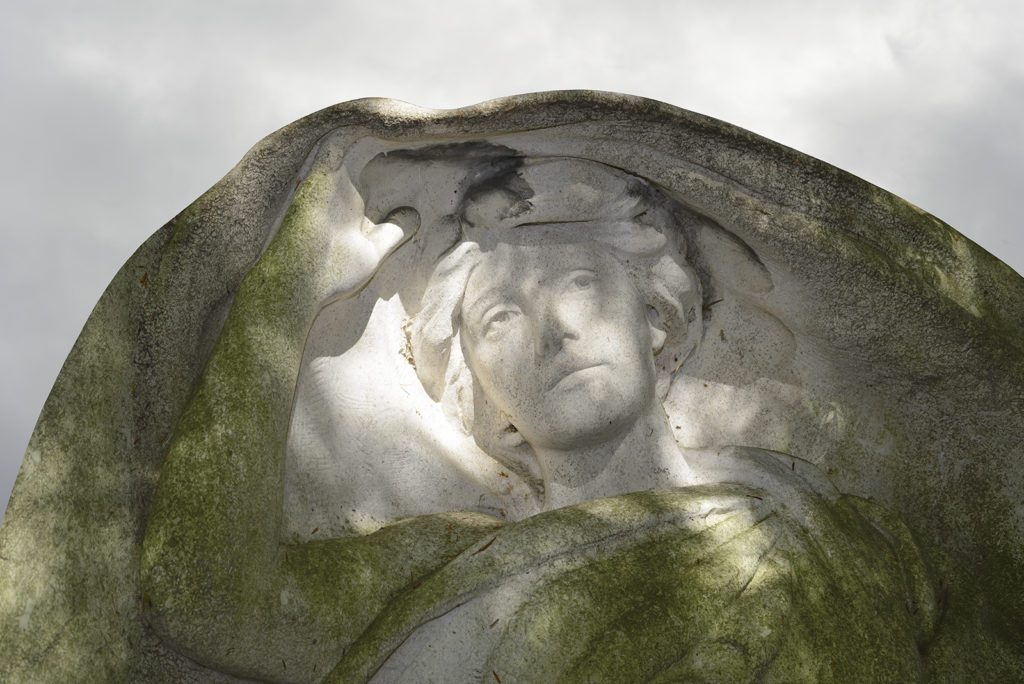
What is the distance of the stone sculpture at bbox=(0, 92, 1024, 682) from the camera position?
4.21 m

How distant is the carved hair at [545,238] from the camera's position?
16.0 feet

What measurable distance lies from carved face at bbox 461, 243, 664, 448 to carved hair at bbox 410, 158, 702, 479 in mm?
49

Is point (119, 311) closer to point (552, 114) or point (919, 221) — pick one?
point (552, 114)

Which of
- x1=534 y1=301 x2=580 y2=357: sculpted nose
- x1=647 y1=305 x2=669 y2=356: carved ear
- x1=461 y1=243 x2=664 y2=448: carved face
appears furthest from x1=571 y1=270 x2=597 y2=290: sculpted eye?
x1=647 y1=305 x2=669 y2=356: carved ear

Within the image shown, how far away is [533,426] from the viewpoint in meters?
4.68

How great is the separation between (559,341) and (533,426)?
259mm

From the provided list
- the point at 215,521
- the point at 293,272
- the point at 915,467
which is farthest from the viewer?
the point at 915,467

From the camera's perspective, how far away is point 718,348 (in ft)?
16.5

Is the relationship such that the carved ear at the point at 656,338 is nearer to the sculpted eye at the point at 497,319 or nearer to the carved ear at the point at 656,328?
the carved ear at the point at 656,328

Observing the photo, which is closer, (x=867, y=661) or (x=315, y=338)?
(x=867, y=661)

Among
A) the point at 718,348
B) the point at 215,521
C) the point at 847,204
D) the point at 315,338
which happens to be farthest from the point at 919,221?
the point at 215,521

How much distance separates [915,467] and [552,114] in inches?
60.1

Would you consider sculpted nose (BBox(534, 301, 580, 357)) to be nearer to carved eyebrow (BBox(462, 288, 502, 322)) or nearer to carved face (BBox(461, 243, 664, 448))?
carved face (BBox(461, 243, 664, 448))

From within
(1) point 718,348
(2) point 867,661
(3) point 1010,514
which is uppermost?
(1) point 718,348
